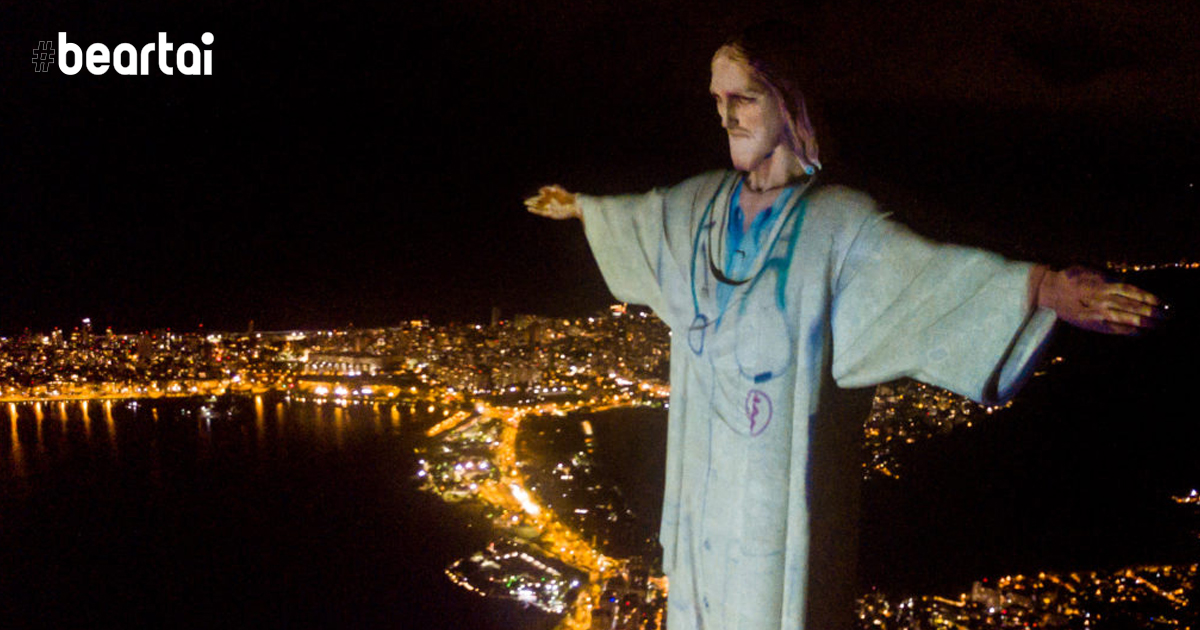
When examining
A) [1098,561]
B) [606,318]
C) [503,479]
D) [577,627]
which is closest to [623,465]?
[503,479]

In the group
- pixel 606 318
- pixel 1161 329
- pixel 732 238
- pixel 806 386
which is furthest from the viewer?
pixel 606 318

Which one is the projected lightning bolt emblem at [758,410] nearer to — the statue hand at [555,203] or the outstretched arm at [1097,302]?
the outstretched arm at [1097,302]

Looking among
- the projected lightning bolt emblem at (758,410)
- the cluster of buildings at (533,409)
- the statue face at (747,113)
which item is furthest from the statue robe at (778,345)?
the cluster of buildings at (533,409)

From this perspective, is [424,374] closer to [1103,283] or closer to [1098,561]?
[1098,561]

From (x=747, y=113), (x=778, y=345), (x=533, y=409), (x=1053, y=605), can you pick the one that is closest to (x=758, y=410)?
(x=778, y=345)

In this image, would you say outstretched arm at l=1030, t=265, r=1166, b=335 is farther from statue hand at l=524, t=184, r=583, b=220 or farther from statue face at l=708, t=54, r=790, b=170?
statue hand at l=524, t=184, r=583, b=220

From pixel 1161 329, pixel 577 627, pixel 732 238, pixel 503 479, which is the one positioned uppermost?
pixel 732 238

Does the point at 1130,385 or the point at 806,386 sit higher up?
the point at 806,386

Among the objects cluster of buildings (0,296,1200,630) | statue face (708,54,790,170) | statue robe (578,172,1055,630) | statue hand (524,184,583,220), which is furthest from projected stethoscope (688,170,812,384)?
cluster of buildings (0,296,1200,630)
